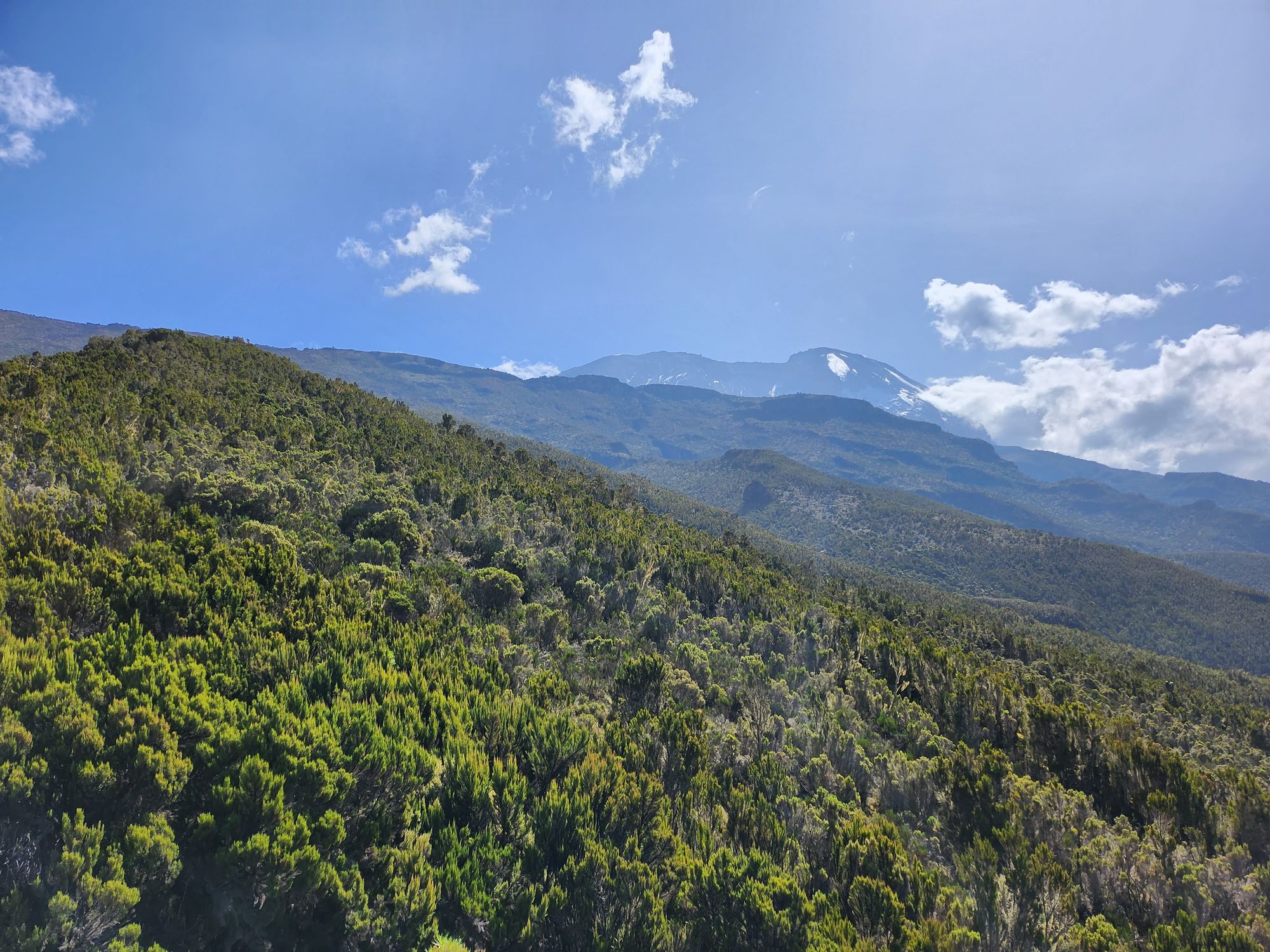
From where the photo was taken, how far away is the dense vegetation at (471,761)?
8.05m

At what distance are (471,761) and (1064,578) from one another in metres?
177

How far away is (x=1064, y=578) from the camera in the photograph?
141750mm

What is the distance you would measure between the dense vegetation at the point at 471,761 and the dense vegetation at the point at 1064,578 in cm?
12395

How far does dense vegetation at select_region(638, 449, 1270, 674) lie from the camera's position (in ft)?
389

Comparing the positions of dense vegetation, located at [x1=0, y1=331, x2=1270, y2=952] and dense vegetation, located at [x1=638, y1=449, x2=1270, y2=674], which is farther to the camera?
dense vegetation, located at [x1=638, y1=449, x2=1270, y2=674]

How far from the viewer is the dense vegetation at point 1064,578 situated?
118 meters

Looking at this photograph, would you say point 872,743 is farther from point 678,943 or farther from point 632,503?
point 632,503

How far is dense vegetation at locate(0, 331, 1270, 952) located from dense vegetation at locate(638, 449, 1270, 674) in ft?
407

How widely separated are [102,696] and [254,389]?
133ft

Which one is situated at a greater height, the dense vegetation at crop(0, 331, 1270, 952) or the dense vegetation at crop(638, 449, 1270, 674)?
the dense vegetation at crop(0, 331, 1270, 952)

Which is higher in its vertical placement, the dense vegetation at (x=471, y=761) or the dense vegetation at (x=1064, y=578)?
the dense vegetation at (x=471, y=761)

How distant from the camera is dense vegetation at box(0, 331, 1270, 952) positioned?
805 centimetres

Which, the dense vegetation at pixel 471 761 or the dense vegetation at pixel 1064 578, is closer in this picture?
the dense vegetation at pixel 471 761

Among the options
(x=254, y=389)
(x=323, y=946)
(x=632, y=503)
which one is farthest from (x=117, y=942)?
(x=632, y=503)
